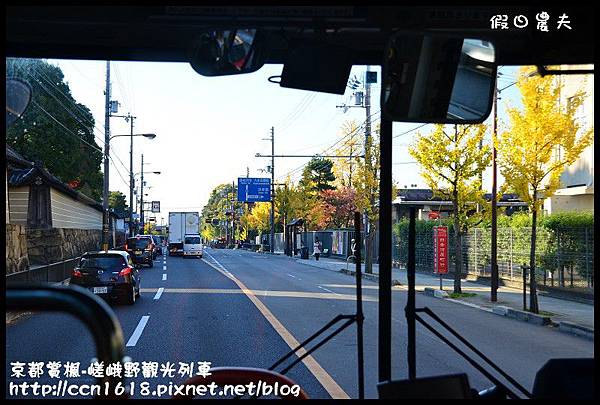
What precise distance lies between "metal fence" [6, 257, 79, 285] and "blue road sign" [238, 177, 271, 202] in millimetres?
37962

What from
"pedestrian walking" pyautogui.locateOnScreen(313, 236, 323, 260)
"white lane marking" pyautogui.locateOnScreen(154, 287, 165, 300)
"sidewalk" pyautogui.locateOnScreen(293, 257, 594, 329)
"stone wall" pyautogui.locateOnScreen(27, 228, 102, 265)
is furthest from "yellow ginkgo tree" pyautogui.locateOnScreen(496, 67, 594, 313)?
"pedestrian walking" pyautogui.locateOnScreen(313, 236, 323, 260)

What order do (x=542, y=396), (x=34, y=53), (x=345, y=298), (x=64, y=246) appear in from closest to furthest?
(x=542, y=396) < (x=34, y=53) < (x=345, y=298) < (x=64, y=246)

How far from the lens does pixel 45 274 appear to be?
65.2 feet

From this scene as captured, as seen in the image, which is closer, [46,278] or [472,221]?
[46,278]

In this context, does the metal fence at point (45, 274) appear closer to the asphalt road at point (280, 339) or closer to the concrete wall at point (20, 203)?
the asphalt road at point (280, 339)

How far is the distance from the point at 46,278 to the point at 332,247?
3805 cm

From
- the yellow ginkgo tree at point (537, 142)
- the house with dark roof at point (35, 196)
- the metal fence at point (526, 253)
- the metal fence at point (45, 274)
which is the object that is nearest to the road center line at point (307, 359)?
the metal fence at point (45, 274)

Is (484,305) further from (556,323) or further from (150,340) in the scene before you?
(150,340)

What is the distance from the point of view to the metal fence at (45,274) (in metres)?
16.1

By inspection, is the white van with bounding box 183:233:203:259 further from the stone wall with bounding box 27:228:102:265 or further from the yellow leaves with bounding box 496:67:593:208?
the yellow leaves with bounding box 496:67:593:208

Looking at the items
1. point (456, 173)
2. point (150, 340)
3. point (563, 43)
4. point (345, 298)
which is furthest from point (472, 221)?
point (563, 43)

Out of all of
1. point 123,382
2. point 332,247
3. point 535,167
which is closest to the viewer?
point 123,382

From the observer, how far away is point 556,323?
590 inches

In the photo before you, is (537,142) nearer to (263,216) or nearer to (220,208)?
(263,216)
